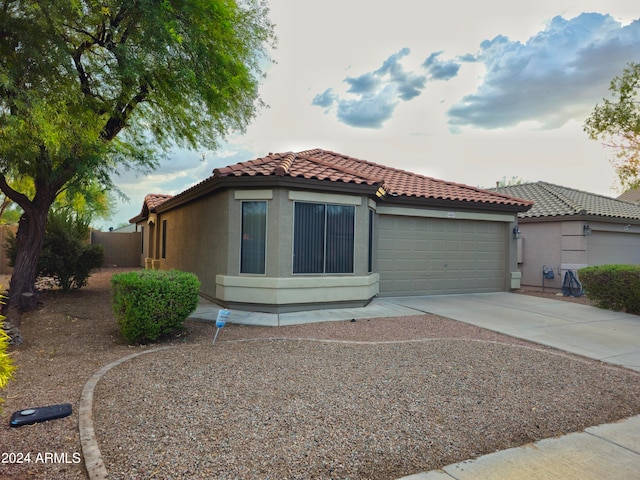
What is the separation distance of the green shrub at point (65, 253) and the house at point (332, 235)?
2.92 meters

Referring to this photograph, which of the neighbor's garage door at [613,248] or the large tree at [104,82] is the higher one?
the large tree at [104,82]

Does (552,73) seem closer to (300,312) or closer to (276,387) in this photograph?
(300,312)

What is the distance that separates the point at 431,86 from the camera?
49.5 feet

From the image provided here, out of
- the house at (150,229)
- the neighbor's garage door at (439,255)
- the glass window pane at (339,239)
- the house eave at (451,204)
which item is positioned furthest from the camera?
the house at (150,229)

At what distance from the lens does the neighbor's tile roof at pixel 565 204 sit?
49.4 feet

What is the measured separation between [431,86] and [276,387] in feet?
46.1

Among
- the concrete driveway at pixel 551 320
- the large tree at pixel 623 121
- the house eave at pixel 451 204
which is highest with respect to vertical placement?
the large tree at pixel 623 121

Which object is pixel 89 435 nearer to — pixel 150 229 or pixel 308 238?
pixel 308 238

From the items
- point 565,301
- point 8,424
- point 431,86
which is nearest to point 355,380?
point 8,424

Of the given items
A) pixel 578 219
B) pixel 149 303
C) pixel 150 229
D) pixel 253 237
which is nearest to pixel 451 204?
pixel 578 219

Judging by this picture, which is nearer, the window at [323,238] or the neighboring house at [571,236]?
the window at [323,238]

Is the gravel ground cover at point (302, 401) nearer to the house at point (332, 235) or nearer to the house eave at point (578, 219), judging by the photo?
the house at point (332, 235)

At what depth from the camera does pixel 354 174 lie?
10.3m

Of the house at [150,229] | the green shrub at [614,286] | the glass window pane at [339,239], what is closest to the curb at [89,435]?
the glass window pane at [339,239]
